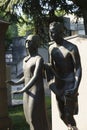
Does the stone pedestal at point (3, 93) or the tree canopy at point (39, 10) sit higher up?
the tree canopy at point (39, 10)

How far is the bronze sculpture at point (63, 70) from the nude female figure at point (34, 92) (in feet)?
0.74

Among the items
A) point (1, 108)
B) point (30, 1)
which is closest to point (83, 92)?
point (1, 108)

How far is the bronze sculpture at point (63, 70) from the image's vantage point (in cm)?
595

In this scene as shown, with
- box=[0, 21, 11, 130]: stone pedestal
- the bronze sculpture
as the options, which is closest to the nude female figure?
the bronze sculpture

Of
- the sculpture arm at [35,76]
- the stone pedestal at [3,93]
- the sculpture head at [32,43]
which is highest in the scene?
the sculpture head at [32,43]

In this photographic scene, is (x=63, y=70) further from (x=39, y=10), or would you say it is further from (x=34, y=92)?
(x=39, y=10)

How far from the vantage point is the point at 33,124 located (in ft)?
19.2

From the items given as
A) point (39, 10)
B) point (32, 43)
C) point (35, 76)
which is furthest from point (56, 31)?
point (39, 10)

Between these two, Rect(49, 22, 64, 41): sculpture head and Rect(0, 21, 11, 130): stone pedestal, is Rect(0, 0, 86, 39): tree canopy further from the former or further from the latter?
Rect(49, 22, 64, 41): sculpture head

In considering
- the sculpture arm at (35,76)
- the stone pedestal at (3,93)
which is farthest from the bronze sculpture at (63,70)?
the stone pedestal at (3,93)

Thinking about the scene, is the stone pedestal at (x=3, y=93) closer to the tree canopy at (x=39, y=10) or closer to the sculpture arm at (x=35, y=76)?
the tree canopy at (x=39, y=10)

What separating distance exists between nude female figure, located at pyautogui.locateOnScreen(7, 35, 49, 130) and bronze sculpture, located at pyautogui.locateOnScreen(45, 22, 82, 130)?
0.23m

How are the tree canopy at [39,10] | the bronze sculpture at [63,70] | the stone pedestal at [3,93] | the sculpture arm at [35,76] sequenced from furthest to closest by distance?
the tree canopy at [39,10]
the stone pedestal at [3,93]
the bronze sculpture at [63,70]
the sculpture arm at [35,76]

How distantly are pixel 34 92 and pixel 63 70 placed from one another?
1.73 feet
